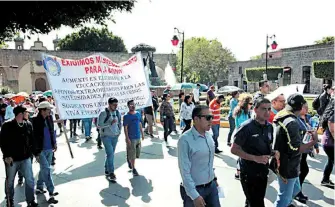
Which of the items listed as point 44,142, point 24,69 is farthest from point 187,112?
point 24,69

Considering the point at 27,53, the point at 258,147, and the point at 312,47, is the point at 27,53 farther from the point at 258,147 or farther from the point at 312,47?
the point at 258,147

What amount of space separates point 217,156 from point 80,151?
12.9 ft

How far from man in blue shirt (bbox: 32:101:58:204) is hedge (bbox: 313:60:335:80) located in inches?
1282

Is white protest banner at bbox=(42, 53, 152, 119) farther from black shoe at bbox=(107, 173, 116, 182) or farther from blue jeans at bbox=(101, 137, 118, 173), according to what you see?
black shoe at bbox=(107, 173, 116, 182)

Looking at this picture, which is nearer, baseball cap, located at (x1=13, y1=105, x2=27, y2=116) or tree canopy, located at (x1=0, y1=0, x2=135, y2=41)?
tree canopy, located at (x1=0, y1=0, x2=135, y2=41)

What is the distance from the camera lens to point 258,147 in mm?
3682

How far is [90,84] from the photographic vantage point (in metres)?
9.08

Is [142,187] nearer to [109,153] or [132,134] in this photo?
[109,153]

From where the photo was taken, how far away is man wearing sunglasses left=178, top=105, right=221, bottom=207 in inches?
129

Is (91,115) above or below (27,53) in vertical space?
below

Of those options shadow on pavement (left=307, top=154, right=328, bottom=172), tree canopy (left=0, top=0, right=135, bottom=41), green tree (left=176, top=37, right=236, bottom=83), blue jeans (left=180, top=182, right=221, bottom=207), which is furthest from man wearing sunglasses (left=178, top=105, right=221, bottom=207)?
green tree (left=176, top=37, right=236, bottom=83)

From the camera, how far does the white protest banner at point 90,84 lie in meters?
8.60

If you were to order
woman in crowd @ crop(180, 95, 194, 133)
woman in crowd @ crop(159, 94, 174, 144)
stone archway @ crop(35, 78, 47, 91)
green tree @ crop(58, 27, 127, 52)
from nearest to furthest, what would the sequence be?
woman in crowd @ crop(180, 95, 194, 133)
woman in crowd @ crop(159, 94, 174, 144)
stone archway @ crop(35, 78, 47, 91)
green tree @ crop(58, 27, 127, 52)

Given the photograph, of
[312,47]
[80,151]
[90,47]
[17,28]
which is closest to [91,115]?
[80,151]
